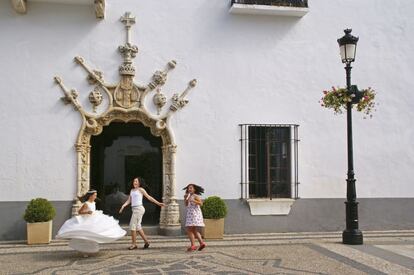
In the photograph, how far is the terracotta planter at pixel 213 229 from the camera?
1091cm

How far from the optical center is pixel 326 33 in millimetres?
12461

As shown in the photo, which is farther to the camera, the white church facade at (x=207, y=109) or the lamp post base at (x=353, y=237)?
the white church facade at (x=207, y=109)

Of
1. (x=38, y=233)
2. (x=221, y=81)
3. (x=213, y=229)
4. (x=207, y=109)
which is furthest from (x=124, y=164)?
(x=221, y=81)

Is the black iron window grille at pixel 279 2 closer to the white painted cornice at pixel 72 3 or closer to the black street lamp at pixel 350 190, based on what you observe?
the black street lamp at pixel 350 190

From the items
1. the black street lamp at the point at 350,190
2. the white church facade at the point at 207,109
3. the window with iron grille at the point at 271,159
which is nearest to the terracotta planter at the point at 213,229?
the white church facade at the point at 207,109

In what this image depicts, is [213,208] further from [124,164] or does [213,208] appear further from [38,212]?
[38,212]

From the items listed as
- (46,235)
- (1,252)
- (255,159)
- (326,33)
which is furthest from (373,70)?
(1,252)

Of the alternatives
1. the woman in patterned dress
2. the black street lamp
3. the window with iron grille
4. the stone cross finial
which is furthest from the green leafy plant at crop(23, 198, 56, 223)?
the black street lamp

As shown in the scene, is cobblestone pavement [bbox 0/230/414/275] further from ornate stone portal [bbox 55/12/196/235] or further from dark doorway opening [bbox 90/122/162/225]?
dark doorway opening [bbox 90/122/162/225]

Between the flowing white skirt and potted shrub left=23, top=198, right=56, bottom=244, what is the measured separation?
1948 mm

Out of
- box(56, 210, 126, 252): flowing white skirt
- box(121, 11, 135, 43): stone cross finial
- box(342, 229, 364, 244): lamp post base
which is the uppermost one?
box(121, 11, 135, 43): stone cross finial

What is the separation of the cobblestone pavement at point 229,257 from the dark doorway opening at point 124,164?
1.63 m

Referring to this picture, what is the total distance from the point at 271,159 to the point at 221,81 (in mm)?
2357

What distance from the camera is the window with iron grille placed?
11.9 meters
